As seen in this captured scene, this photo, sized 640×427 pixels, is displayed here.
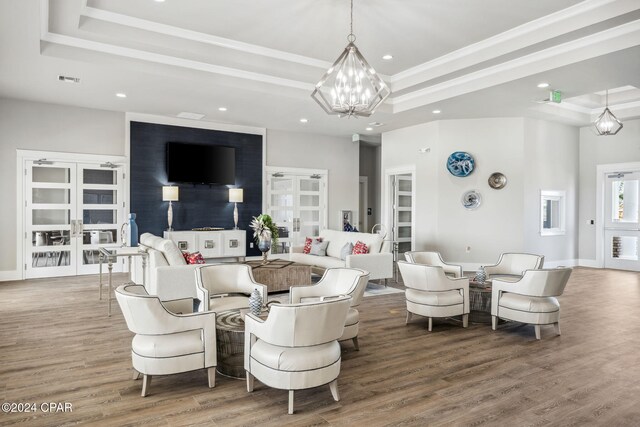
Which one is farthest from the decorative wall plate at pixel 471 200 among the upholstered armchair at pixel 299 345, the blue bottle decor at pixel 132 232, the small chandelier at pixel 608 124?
the upholstered armchair at pixel 299 345

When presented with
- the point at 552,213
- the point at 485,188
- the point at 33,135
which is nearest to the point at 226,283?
the point at 33,135

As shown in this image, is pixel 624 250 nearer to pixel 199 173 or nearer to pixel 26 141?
pixel 199 173

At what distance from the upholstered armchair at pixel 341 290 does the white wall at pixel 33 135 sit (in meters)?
6.08

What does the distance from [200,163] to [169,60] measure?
320cm

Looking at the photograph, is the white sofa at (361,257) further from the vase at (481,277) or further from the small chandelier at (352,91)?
the small chandelier at (352,91)

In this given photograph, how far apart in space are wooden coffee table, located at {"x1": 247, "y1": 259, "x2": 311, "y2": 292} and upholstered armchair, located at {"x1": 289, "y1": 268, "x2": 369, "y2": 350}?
7.69 feet

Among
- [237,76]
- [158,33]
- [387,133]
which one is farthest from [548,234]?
[158,33]

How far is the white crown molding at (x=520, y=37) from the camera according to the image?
4.70 m

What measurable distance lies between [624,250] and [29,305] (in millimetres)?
11187

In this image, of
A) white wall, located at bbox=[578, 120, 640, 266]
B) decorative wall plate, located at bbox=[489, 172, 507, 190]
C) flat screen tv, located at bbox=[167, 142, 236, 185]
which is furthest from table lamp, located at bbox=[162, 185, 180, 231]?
white wall, located at bbox=[578, 120, 640, 266]

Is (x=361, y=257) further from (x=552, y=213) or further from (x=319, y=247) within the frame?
(x=552, y=213)

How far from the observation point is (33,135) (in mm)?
7594

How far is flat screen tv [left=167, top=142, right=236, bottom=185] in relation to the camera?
8.71m

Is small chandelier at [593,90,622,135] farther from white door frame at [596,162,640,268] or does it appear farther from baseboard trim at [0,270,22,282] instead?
baseboard trim at [0,270,22,282]
